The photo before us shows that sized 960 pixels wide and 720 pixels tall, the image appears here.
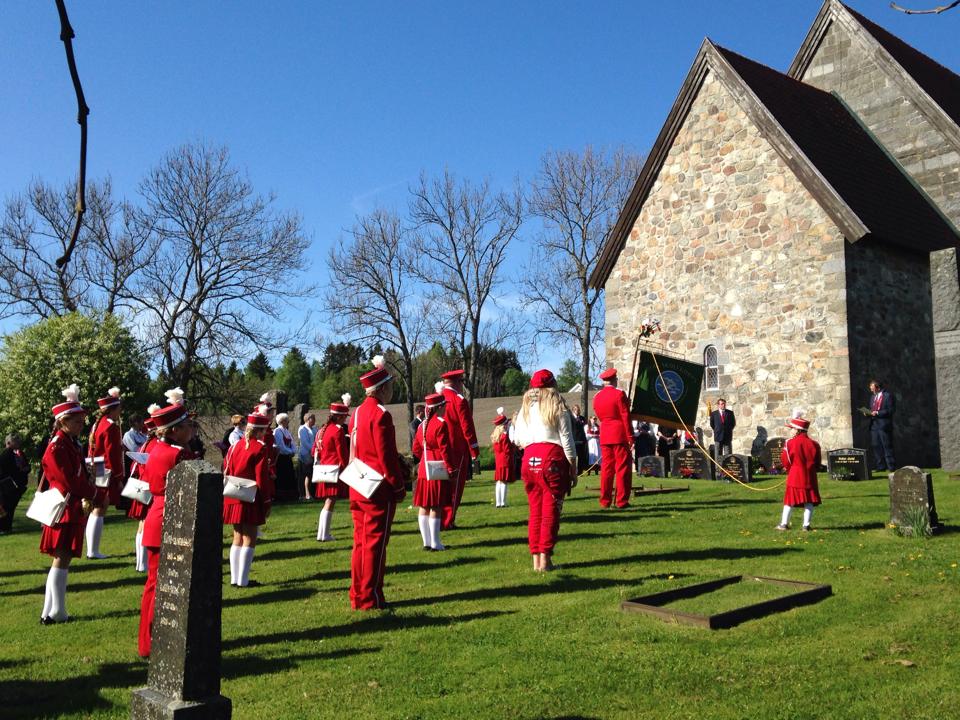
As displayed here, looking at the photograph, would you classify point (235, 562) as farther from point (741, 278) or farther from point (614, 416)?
point (741, 278)

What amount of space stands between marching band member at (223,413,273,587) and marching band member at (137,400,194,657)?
189 centimetres

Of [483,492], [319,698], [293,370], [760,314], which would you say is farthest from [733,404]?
→ [293,370]

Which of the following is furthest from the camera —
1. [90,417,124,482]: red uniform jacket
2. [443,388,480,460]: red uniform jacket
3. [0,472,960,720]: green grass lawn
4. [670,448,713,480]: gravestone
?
[670,448,713,480]: gravestone

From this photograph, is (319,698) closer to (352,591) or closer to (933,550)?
(352,591)

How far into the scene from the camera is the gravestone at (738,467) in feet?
57.4

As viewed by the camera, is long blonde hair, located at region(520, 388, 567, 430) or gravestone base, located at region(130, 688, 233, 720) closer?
gravestone base, located at region(130, 688, 233, 720)

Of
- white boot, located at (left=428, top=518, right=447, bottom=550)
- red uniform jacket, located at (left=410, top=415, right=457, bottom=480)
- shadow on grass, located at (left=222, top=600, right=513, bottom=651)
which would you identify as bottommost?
shadow on grass, located at (left=222, top=600, right=513, bottom=651)

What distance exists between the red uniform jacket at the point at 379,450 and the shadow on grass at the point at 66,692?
230 centimetres

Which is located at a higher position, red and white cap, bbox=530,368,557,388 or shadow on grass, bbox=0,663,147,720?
red and white cap, bbox=530,368,557,388

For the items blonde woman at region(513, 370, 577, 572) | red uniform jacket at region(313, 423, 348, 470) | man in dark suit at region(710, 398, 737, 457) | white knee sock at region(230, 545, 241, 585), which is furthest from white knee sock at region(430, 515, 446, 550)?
man in dark suit at region(710, 398, 737, 457)

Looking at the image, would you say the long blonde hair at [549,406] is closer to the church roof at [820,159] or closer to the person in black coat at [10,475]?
the person in black coat at [10,475]

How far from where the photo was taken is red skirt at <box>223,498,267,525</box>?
348 inches

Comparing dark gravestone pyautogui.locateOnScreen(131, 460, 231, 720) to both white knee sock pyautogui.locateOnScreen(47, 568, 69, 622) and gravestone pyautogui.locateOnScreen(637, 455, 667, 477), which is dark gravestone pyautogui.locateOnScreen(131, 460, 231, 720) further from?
gravestone pyautogui.locateOnScreen(637, 455, 667, 477)

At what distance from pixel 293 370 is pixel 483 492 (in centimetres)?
7132
